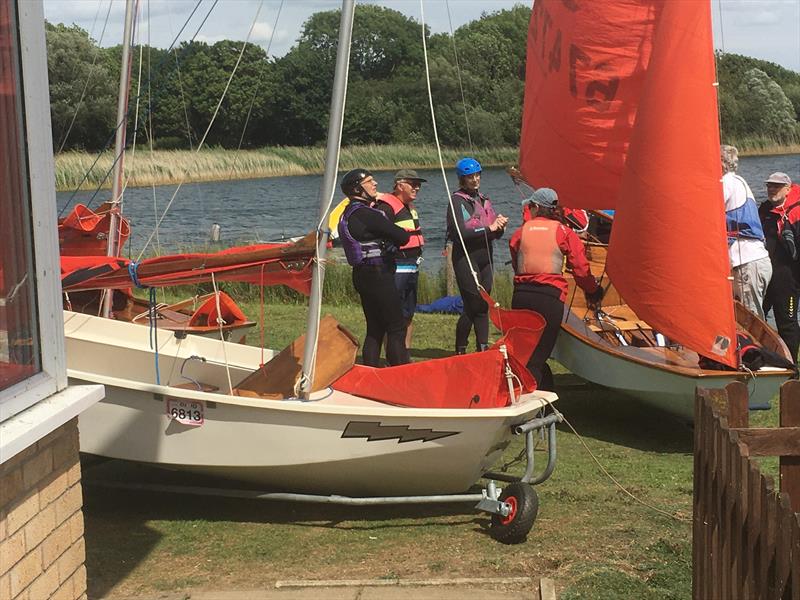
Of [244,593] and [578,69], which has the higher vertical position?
[578,69]

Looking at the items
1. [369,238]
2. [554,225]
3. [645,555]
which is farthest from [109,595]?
[554,225]

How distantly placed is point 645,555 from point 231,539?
2.08 metres

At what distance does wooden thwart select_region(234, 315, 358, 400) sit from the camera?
21.3 feet

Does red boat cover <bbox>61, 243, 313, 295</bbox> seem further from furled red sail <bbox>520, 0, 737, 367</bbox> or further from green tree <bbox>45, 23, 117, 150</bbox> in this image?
green tree <bbox>45, 23, 117, 150</bbox>

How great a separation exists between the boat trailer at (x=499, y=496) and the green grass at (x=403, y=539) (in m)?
0.12

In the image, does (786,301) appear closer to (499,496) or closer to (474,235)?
(474,235)

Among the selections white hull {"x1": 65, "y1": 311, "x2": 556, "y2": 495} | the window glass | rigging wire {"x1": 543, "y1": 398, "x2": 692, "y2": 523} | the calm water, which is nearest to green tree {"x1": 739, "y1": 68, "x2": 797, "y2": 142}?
the calm water

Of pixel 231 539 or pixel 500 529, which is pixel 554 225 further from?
pixel 231 539

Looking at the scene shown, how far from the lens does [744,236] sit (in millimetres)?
9133

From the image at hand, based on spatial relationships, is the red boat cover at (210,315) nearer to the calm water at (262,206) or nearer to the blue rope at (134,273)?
the blue rope at (134,273)

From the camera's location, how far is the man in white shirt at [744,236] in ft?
29.8

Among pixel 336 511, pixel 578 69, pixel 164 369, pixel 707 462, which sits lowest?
pixel 336 511

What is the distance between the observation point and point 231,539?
20.1ft

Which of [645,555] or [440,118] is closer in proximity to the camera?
[645,555]
